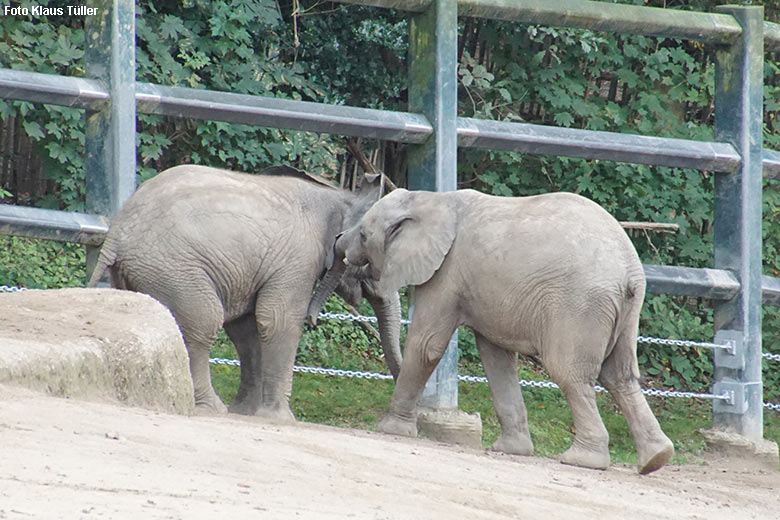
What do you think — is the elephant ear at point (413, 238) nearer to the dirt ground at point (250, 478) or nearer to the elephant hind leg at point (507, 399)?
the elephant hind leg at point (507, 399)

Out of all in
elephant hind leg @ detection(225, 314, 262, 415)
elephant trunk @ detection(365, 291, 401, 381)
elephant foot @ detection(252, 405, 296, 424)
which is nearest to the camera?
elephant foot @ detection(252, 405, 296, 424)

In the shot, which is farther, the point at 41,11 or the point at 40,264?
the point at 40,264

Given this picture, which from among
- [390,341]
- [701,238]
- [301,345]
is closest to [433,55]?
[390,341]

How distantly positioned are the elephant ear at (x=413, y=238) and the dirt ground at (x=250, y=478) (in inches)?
52.6

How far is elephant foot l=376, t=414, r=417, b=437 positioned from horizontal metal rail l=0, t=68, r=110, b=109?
2255mm

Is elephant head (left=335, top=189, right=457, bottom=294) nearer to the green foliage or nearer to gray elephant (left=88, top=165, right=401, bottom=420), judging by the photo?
gray elephant (left=88, top=165, right=401, bottom=420)

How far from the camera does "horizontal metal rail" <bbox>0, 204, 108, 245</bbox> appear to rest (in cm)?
684

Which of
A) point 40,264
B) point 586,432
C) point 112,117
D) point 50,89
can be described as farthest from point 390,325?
point 40,264

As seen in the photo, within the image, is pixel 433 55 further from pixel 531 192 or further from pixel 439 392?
pixel 531 192

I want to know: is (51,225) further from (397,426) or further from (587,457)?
(587,457)

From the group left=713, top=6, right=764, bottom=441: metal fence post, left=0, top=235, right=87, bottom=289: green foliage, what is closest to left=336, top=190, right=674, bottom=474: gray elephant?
left=713, top=6, right=764, bottom=441: metal fence post

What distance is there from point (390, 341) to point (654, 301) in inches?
189

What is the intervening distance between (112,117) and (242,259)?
3.57 feet

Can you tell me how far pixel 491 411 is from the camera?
10.2 m
